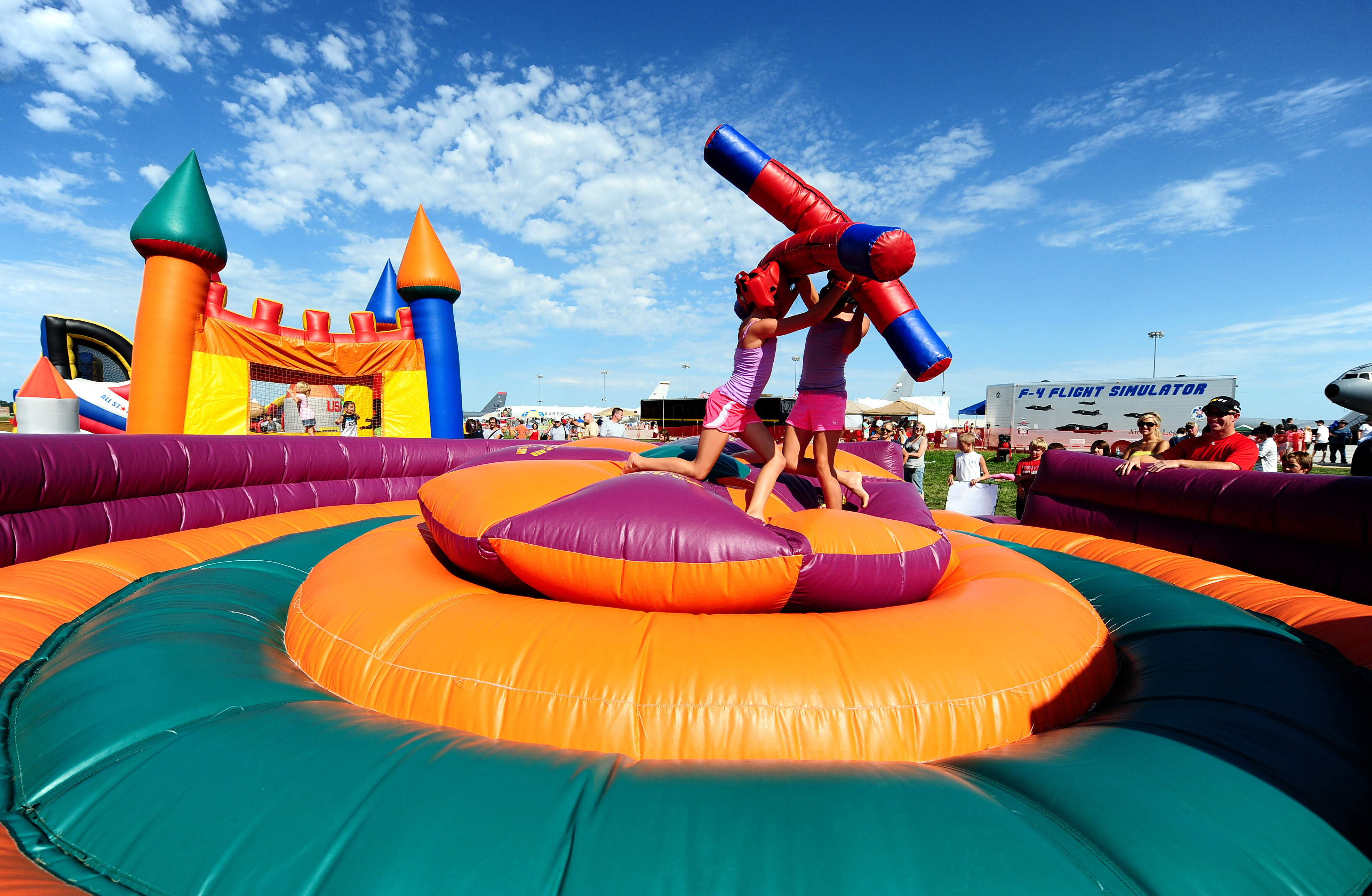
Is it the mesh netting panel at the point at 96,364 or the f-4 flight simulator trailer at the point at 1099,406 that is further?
the f-4 flight simulator trailer at the point at 1099,406

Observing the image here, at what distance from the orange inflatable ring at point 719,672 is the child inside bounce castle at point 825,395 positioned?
1018 mm

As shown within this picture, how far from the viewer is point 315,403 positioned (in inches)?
311

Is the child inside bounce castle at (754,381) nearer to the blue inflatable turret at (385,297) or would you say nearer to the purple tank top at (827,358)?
the purple tank top at (827,358)

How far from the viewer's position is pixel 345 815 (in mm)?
1053

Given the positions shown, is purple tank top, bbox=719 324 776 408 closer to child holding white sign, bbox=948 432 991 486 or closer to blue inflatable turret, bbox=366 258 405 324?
child holding white sign, bbox=948 432 991 486

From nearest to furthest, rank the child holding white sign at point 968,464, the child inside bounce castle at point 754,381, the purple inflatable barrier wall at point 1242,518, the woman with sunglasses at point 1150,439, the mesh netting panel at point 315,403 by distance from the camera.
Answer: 1. the purple inflatable barrier wall at point 1242,518
2. the child inside bounce castle at point 754,381
3. the woman with sunglasses at point 1150,439
4. the child holding white sign at point 968,464
5. the mesh netting panel at point 315,403

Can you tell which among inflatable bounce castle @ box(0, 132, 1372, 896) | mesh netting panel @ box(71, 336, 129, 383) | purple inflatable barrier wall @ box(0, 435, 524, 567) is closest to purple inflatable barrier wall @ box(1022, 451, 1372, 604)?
inflatable bounce castle @ box(0, 132, 1372, 896)

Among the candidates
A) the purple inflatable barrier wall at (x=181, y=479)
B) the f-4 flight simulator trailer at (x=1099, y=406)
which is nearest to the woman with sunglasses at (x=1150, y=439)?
the purple inflatable barrier wall at (x=181, y=479)

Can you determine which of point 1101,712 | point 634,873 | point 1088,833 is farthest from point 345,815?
point 1101,712

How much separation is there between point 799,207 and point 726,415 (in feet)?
3.18

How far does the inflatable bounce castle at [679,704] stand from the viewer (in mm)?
993

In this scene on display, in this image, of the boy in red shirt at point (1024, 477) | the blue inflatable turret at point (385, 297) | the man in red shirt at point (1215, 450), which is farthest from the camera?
the blue inflatable turret at point (385, 297)

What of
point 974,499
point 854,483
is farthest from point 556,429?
point 854,483

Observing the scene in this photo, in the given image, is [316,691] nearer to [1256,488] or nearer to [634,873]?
[634,873]
